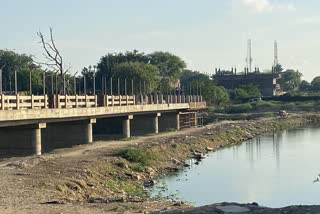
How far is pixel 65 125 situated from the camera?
4684cm

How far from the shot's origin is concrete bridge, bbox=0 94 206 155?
32.8 metres

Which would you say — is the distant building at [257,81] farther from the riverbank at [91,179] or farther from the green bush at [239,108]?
the riverbank at [91,179]

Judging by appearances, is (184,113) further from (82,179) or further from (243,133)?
(82,179)

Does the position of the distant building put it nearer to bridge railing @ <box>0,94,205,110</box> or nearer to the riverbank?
bridge railing @ <box>0,94,205,110</box>

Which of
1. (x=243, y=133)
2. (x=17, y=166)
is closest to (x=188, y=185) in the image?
(x=17, y=166)

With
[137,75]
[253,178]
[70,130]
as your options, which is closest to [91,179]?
[253,178]

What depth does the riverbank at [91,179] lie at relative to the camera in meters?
18.3

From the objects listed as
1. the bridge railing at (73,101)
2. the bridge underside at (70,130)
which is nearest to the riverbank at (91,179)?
the bridge underside at (70,130)

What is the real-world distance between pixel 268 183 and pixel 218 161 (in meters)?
12.4

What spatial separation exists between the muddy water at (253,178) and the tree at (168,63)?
83409 mm

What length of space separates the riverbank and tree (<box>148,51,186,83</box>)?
283ft

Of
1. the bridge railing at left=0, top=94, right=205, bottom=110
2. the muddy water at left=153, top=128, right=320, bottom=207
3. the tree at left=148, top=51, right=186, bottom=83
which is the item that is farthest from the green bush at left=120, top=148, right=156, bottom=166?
the tree at left=148, top=51, right=186, bottom=83

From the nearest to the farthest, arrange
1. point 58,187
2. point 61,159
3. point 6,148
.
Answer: point 58,187
point 61,159
point 6,148

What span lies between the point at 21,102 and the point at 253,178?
45.7 feet
